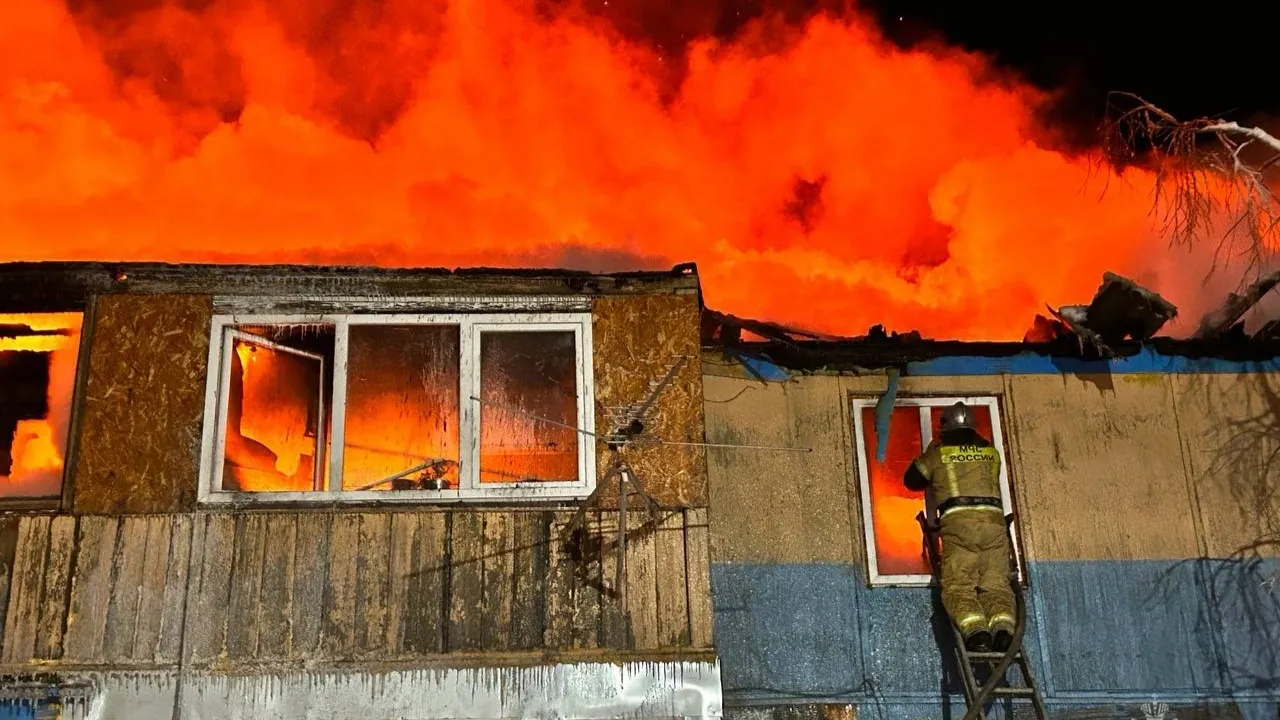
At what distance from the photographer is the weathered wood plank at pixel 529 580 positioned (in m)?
7.10

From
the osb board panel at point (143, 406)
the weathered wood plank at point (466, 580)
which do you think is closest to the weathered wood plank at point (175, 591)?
the osb board panel at point (143, 406)

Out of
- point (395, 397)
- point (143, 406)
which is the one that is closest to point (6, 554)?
point (143, 406)

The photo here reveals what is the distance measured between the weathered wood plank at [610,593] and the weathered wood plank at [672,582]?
256 millimetres

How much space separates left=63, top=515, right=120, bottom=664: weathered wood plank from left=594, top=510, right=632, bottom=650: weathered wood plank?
10.6 feet

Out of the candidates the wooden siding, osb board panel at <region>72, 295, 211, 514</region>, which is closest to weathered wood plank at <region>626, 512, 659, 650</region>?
the wooden siding

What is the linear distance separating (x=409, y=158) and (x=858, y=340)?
10.3 meters

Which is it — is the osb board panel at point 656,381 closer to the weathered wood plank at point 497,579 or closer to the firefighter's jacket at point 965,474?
the weathered wood plank at point 497,579

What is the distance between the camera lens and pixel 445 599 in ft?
23.4

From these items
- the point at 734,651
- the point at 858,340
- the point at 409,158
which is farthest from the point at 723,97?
the point at 734,651

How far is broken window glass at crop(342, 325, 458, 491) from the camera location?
770cm

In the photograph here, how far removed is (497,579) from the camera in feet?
23.6

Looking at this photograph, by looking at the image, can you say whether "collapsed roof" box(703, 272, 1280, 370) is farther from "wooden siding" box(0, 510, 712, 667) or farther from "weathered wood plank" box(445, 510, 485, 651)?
"weathered wood plank" box(445, 510, 485, 651)

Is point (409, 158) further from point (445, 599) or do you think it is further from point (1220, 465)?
point (1220, 465)

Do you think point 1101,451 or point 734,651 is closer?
point 734,651
